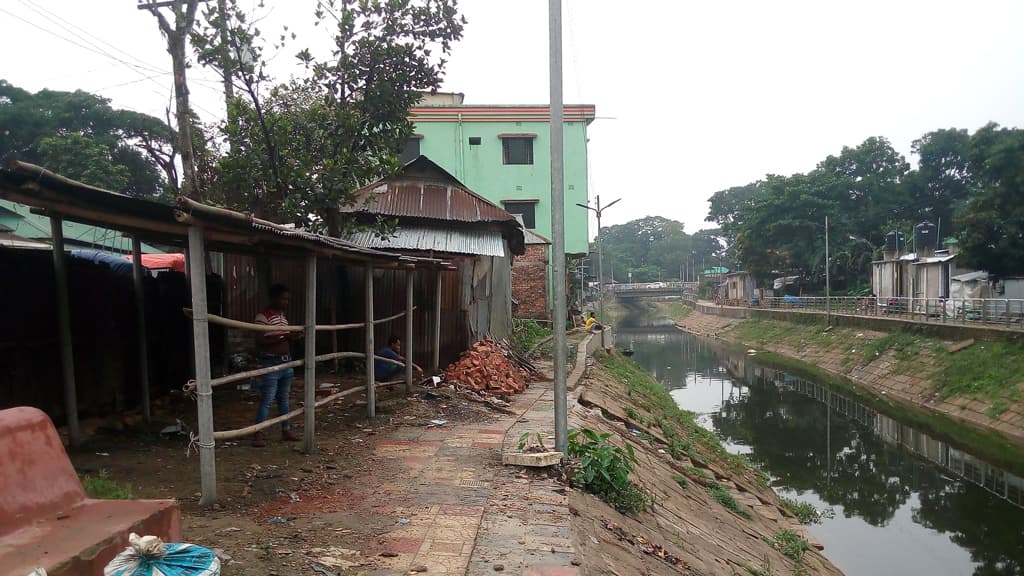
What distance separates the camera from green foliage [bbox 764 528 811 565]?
871 cm

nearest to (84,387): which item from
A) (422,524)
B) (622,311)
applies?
(422,524)

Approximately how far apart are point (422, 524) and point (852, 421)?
18.2 meters

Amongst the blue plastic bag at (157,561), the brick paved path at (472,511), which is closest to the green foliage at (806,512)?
the brick paved path at (472,511)

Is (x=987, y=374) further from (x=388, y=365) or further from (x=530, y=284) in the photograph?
(x=388, y=365)

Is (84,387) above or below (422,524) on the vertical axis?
above

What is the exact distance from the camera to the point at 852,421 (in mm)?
19250

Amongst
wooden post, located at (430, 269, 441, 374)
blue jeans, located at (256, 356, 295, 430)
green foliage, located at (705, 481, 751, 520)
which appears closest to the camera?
blue jeans, located at (256, 356, 295, 430)

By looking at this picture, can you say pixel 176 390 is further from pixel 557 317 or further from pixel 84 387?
pixel 557 317

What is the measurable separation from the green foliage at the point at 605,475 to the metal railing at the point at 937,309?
17029mm

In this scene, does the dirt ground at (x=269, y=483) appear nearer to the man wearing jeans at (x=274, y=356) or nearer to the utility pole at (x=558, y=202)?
the man wearing jeans at (x=274, y=356)

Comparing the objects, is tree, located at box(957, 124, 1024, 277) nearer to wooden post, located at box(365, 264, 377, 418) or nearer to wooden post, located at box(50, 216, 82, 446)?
wooden post, located at box(365, 264, 377, 418)

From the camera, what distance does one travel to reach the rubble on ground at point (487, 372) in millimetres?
10797

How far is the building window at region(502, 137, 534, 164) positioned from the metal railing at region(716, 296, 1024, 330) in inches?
623

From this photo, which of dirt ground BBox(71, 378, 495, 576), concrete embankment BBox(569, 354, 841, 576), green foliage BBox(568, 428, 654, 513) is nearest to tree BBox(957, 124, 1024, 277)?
concrete embankment BBox(569, 354, 841, 576)
